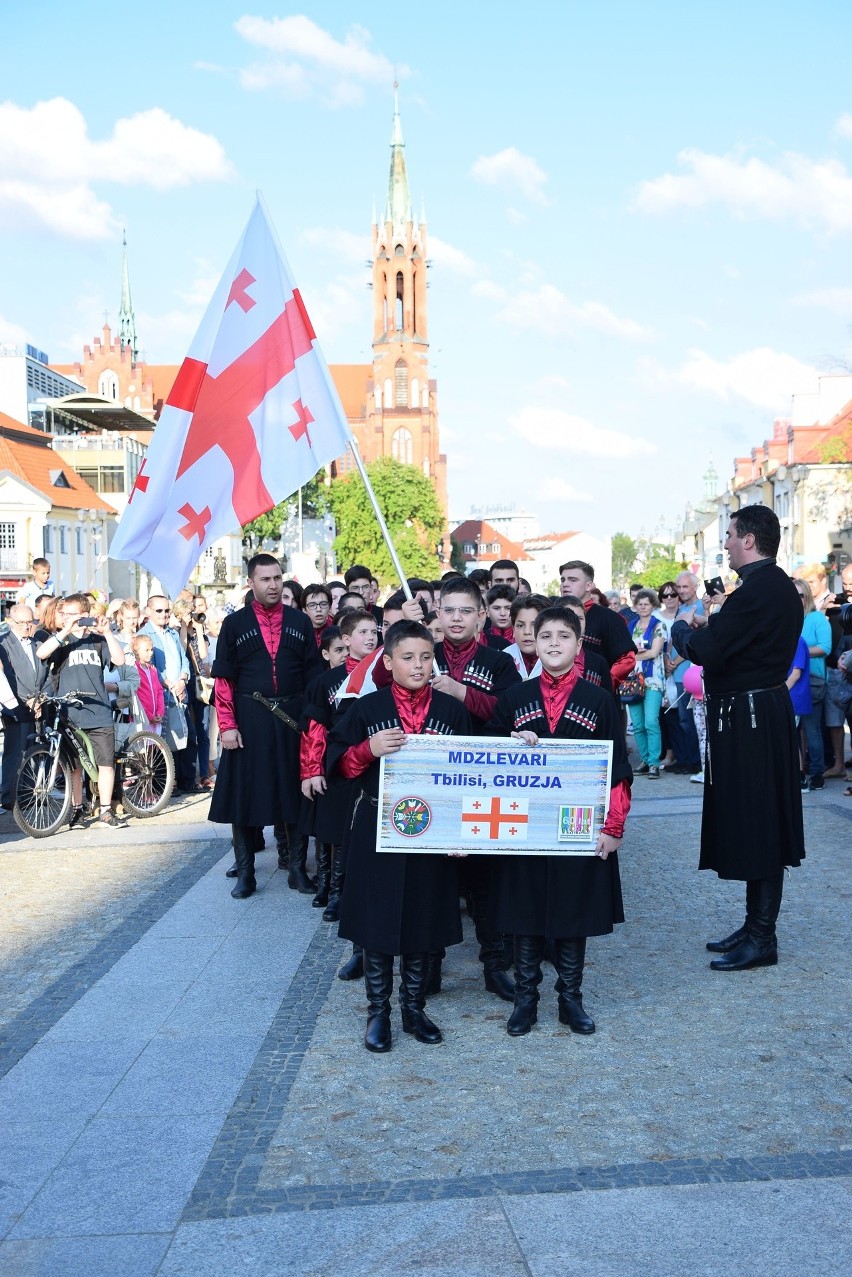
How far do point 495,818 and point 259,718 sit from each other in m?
3.64

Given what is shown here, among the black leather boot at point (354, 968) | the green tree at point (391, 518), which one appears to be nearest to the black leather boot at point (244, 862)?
the black leather boot at point (354, 968)

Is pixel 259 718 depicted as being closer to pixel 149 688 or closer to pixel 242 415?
pixel 242 415

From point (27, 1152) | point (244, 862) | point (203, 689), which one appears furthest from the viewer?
point (203, 689)

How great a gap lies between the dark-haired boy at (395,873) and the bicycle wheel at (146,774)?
6.65 meters

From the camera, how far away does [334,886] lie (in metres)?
7.96

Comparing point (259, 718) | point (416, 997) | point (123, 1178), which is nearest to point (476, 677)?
point (416, 997)

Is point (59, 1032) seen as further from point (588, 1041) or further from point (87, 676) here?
point (87, 676)

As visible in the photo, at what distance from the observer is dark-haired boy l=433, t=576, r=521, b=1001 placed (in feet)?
21.0

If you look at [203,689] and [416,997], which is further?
[203,689]

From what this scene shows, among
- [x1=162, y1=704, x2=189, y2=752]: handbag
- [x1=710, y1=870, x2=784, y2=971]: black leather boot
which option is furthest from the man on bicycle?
[x1=710, y1=870, x2=784, y2=971]: black leather boot

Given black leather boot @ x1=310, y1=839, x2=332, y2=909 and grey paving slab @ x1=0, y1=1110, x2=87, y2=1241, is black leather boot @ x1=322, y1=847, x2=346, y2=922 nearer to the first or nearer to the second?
black leather boot @ x1=310, y1=839, x2=332, y2=909

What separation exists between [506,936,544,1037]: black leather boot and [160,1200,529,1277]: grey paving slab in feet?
5.59

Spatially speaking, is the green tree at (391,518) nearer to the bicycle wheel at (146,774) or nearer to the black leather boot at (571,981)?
the bicycle wheel at (146,774)

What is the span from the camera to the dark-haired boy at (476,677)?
641cm
